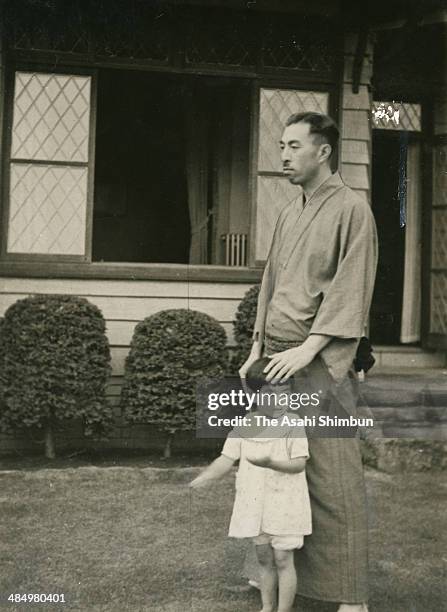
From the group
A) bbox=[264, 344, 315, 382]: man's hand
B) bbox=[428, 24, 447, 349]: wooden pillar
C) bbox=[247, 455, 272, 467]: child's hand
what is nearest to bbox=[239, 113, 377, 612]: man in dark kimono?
bbox=[264, 344, 315, 382]: man's hand

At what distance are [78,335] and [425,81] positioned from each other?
13.2 feet

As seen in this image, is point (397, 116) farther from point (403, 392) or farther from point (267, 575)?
point (267, 575)

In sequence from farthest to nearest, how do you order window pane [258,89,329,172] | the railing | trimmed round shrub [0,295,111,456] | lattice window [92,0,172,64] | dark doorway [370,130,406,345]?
dark doorway [370,130,406,345], the railing, window pane [258,89,329,172], lattice window [92,0,172,64], trimmed round shrub [0,295,111,456]

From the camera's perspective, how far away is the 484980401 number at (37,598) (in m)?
2.94

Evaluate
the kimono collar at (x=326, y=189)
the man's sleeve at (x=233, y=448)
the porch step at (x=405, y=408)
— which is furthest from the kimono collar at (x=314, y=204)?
the porch step at (x=405, y=408)

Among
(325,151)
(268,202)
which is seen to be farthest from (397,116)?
(325,151)

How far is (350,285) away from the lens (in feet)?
8.82

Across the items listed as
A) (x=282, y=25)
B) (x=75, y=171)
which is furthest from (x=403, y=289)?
(x=75, y=171)

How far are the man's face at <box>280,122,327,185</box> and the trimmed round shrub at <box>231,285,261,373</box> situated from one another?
9.61 feet

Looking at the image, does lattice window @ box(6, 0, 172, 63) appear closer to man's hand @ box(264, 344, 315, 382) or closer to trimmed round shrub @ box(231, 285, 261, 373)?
trimmed round shrub @ box(231, 285, 261, 373)

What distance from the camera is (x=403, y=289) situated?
7715 mm

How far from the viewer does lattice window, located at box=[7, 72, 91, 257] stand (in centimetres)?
598

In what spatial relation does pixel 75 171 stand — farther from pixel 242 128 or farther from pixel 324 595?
pixel 324 595

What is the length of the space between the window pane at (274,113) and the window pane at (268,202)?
10 cm
